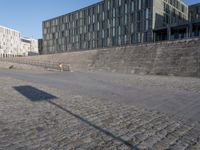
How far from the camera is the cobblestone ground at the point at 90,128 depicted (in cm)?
342

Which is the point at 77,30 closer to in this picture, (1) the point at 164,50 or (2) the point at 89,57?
(2) the point at 89,57

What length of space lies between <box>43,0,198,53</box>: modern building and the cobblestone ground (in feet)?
128

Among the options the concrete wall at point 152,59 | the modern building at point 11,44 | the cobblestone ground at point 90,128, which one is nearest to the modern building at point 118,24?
the concrete wall at point 152,59

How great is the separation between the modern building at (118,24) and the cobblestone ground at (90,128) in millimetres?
39046

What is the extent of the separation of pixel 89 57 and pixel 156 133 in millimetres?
31402

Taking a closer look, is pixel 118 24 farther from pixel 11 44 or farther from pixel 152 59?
pixel 11 44

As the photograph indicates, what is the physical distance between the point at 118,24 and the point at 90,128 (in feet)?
163

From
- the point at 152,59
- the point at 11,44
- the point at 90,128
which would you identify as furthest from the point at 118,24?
the point at 11,44

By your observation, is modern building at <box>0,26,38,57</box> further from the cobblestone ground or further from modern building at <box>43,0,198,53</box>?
the cobblestone ground

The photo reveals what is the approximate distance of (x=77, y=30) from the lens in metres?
63.1

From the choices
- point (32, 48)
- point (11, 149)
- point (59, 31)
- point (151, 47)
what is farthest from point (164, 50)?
point (32, 48)

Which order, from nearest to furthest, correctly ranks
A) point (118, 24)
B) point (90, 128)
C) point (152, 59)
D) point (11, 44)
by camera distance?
point (90, 128), point (152, 59), point (118, 24), point (11, 44)

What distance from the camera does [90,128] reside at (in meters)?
4.21

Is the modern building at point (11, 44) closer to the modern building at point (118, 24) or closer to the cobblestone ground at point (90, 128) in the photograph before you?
the modern building at point (118, 24)
